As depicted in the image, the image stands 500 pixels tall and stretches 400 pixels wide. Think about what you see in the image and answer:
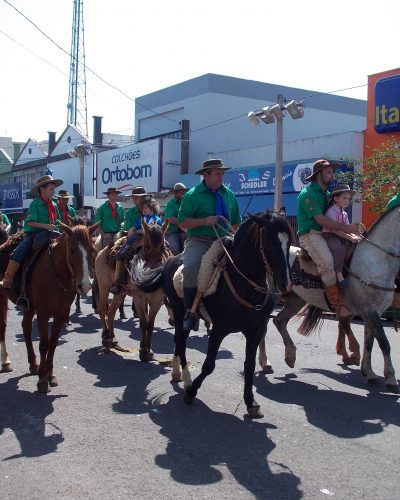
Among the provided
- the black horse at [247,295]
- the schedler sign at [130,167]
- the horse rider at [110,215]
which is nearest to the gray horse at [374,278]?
the black horse at [247,295]

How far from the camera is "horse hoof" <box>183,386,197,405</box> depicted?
6.74 m

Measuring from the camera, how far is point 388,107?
71.4 feet

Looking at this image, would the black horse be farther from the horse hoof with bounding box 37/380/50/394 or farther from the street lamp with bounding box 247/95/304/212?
the street lamp with bounding box 247/95/304/212

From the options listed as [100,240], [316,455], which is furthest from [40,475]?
[100,240]

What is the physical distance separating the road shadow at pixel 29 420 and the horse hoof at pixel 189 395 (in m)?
1.45

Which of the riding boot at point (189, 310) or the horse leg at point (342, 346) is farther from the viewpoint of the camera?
the horse leg at point (342, 346)

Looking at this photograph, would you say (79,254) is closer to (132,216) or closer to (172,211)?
(132,216)

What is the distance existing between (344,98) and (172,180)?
14.2m

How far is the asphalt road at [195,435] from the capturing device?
15.3 ft

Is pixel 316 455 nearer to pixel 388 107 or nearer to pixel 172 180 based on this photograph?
pixel 388 107

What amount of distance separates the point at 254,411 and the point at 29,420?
2.31 m

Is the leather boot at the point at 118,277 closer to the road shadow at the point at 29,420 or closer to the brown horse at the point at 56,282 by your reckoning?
the brown horse at the point at 56,282

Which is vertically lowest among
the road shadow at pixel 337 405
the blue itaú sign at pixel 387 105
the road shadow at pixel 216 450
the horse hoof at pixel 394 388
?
the road shadow at pixel 216 450

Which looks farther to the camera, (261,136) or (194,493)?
(261,136)
